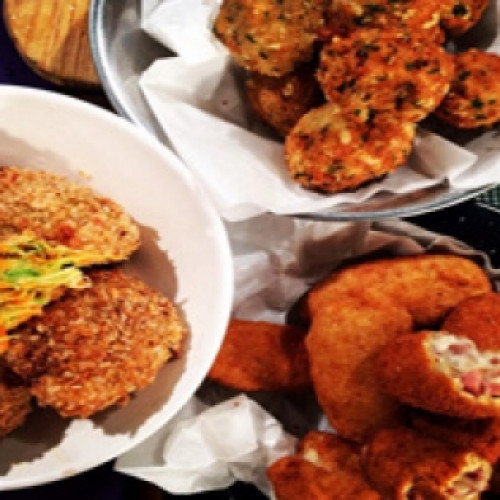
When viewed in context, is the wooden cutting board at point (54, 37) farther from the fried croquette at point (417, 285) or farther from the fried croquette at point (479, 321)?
the fried croquette at point (479, 321)

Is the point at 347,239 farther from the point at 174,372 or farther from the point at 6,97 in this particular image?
the point at 6,97

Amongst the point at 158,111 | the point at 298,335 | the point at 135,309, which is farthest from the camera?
the point at 298,335

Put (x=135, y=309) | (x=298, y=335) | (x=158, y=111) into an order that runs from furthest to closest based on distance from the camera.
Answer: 1. (x=298, y=335)
2. (x=158, y=111)
3. (x=135, y=309)

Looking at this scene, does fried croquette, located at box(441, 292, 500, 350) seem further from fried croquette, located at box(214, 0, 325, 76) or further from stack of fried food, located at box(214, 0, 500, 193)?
fried croquette, located at box(214, 0, 325, 76)

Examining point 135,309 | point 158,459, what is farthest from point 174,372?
point 158,459

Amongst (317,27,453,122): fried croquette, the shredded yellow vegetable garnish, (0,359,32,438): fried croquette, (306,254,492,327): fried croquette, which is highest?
(317,27,453,122): fried croquette

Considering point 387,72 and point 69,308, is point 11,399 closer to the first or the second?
point 69,308

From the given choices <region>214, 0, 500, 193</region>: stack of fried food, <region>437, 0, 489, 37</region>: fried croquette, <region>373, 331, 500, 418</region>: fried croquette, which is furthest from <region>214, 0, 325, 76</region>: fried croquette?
<region>373, 331, 500, 418</region>: fried croquette
